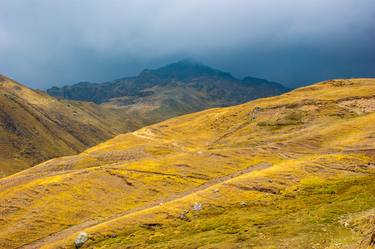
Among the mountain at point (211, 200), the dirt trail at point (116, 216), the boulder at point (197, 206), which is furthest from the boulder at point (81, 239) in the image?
the boulder at point (197, 206)

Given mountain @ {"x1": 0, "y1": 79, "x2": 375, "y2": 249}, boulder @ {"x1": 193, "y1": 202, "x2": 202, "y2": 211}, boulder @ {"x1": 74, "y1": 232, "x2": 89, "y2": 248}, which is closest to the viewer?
mountain @ {"x1": 0, "y1": 79, "x2": 375, "y2": 249}

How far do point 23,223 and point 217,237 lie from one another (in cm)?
6187

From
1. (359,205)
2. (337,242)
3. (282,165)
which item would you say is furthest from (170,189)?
(337,242)

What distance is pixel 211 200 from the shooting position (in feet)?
392

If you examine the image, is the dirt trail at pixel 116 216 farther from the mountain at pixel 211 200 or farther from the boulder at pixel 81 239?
the boulder at pixel 81 239

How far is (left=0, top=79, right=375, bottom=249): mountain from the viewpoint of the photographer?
85.0 m

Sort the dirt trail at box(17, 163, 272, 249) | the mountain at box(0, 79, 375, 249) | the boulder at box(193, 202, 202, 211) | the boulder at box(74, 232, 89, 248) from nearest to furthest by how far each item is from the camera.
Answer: the mountain at box(0, 79, 375, 249) < the boulder at box(74, 232, 89, 248) < the dirt trail at box(17, 163, 272, 249) < the boulder at box(193, 202, 202, 211)

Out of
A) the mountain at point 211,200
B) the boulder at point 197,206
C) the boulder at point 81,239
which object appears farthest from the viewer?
the boulder at point 197,206

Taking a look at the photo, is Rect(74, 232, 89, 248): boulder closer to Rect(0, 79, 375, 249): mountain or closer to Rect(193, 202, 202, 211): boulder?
Rect(0, 79, 375, 249): mountain

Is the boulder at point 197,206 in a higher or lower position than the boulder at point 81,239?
higher

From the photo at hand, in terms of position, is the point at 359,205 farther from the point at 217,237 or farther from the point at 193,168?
the point at 193,168

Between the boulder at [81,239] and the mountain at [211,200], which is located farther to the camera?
the boulder at [81,239]

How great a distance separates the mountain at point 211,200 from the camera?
85.0 metres


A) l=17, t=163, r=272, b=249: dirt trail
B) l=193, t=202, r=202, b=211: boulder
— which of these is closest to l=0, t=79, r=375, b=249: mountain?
l=193, t=202, r=202, b=211: boulder
